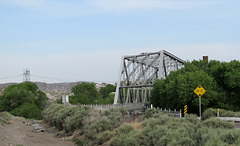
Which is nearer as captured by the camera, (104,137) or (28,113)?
(104,137)

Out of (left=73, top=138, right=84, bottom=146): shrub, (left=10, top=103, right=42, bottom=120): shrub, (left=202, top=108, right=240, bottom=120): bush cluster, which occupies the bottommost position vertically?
(left=10, top=103, right=42, bottom=120): shrub

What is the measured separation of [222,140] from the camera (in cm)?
1558

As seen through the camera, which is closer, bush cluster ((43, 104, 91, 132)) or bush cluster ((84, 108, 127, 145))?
bush cluster ((84, 108, 127, 145))

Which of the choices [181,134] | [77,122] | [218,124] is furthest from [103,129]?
[218,124]

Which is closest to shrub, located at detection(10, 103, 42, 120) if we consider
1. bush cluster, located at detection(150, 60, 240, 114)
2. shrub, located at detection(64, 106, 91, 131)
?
bush cluster, located at detection(150, 60, 240, 114)

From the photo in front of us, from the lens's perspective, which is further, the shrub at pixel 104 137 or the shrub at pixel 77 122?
the shrub at pixel 77 122

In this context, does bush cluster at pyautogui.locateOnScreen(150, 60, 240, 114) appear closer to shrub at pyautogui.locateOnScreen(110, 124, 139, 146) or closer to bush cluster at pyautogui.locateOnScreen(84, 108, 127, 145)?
bush cluster at pyautogui.locateOnScreen(84, 108, 127, 145)

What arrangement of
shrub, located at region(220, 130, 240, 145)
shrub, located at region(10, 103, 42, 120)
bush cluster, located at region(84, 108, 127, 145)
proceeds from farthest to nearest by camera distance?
shrub, located at region(10, 103, 42, 120), bush cluster, located at region(84, 108, 127, 145), shrub, located at region(220, 130, 240, 145)

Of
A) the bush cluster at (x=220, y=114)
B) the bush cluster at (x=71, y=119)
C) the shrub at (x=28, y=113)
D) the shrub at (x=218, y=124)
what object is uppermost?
the shrub at (x=218, y=124)

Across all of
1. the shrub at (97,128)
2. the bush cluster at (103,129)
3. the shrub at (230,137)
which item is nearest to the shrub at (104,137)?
the bush cluster at (103,129)

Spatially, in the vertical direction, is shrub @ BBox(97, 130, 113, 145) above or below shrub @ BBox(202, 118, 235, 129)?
below

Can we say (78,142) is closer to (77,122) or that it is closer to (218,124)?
(77,122)

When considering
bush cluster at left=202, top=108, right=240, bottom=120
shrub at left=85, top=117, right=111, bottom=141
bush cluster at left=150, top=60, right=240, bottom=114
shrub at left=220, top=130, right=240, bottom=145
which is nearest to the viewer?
shrub at left=220, top=130, right=240, bottom=145

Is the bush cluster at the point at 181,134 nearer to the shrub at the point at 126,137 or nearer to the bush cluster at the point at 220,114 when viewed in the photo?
the shrub at the point at 126,137
